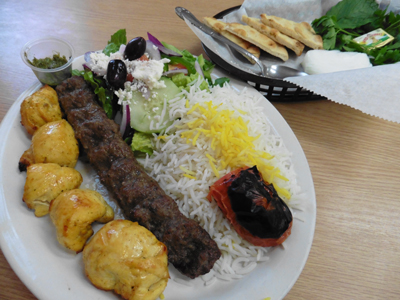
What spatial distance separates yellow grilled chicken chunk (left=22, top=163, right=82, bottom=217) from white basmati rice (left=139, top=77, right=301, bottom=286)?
2.25 feet

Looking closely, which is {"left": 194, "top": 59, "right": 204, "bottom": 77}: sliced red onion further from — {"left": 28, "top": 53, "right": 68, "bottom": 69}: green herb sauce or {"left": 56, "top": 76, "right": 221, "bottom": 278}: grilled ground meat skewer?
{"left": 28, "top": 53, "right": 68, "bottom": 69}: green herb sauce

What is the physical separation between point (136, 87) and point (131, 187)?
96 cm

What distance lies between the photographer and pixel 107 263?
165cm

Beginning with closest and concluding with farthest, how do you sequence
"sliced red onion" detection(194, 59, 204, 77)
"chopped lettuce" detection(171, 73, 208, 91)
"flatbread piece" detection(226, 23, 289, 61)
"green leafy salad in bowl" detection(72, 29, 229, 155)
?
"green leafy salad in bowl" detection(72, 29, 229, 155) → "chopped lettuce" detection(171, 73, 208, 91) → "sliced red onion" detection(194, 59, 204, 77) → "flatbread piece" detection(226, 23, 289, 61)

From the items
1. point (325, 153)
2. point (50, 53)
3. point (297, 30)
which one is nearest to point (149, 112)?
point (50, 53)

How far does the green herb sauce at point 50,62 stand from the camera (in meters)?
2.68

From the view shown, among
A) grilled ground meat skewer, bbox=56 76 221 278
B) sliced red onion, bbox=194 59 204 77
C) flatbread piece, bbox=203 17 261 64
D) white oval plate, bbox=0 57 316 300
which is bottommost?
white oval plate, bbox=0 57 316 300

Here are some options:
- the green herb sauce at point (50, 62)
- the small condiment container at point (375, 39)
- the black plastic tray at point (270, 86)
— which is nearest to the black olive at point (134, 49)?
the green herb sauce at point (50, 62)

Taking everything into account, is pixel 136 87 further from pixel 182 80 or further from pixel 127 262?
pixel 127 262

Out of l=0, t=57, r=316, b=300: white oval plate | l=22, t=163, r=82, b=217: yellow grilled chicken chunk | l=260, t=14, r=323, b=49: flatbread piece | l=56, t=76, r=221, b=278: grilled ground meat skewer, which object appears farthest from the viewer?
l=260, t=14, r=323, b=49: flatbread piece

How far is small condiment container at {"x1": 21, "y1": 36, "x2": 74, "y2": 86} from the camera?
2.66 m

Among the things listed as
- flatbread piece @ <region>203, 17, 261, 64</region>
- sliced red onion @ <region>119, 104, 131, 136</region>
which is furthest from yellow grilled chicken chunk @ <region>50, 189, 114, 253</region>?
flatbread piece @ <region>203, 17, 261, 64</region>

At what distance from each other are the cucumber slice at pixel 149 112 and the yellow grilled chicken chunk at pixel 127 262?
1016 mm

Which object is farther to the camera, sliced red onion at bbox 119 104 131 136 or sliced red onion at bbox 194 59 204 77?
sliced red onion at bbox 194 59 204 77
